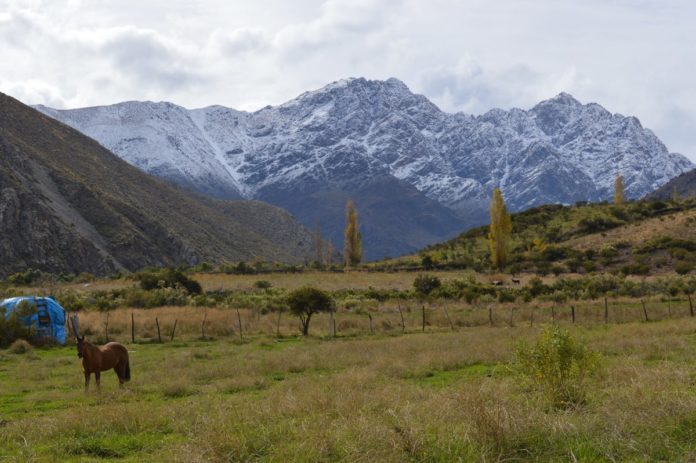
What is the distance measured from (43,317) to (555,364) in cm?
2609

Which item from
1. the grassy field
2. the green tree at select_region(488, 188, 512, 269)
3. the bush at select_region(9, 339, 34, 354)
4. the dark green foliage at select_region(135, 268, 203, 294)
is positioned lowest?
the grassy field

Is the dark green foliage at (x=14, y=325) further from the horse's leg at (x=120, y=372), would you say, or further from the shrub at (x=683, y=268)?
the shrub at (x=683, y=268)

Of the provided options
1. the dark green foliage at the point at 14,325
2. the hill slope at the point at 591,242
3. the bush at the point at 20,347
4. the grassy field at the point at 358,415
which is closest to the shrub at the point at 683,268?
the hill slope at the point at 591,242

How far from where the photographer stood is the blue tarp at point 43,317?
31.0 m

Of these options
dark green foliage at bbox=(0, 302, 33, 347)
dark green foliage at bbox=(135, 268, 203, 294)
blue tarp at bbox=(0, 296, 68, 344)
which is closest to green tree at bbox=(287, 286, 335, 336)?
blue tarp at bbox=(0, 296, 68, 344)

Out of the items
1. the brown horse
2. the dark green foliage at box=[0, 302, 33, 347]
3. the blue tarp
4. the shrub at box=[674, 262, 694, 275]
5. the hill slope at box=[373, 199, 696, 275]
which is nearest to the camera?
the brown horse

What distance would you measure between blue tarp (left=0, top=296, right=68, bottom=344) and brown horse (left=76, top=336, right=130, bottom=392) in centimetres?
1455

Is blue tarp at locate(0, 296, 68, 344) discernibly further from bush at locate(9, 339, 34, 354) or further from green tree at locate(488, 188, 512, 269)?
green tree at locate(488, 188, 512, 269)

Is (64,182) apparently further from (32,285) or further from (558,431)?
(558,431)

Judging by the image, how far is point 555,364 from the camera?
498 inches

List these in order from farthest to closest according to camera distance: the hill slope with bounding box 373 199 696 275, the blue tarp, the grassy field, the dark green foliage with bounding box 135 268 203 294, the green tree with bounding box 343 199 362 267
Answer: the green tree with bounding box 343 199 362 267 → the hill slope with bounding box 373 199 696 275 → the dark green foliage with bounding box 135 268 203 294 → the blue tarp → the grassy field

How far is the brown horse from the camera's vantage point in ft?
56.4

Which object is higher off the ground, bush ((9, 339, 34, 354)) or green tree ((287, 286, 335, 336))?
green tree ((287, 286, 335, 336))

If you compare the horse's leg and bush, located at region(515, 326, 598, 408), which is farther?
the horse's leg
